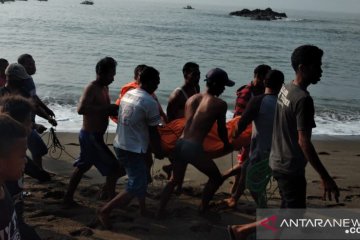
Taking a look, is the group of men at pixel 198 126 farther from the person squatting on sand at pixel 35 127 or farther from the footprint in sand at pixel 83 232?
the footprint in sand at pixel 83 232

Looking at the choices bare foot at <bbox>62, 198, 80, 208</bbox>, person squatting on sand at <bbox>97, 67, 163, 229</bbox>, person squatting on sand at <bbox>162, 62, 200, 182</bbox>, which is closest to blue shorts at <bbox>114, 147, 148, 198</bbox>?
person squatting on sand at <bbox>97, 67, 163, 229</bbox>

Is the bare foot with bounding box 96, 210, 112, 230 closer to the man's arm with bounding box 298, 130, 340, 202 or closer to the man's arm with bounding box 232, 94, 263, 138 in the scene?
the man's arm with bounding box 232, 94, 263, 138

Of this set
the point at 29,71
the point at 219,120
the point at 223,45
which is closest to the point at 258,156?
the point at 219,120

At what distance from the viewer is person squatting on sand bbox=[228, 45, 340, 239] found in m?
3.77

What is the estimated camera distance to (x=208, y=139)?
5668 mm

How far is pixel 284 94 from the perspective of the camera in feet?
13.1

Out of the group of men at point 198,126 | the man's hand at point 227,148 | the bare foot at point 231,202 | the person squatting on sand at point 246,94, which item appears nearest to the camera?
the group of men at point 198,126

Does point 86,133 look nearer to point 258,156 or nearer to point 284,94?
point 258,156

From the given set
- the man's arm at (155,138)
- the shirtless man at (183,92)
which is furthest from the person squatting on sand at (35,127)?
the man's arm at (155,138)

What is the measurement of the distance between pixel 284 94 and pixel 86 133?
2454 millimetres

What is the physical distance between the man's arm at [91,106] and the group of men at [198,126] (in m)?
0.01

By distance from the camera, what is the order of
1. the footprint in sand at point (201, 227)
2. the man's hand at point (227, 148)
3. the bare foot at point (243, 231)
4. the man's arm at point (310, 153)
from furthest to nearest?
the man's hand at point (227, 148), the footprint in sand at point (201, 227), the bare foot at point (243, 231), the man's arm at point (310, 153)

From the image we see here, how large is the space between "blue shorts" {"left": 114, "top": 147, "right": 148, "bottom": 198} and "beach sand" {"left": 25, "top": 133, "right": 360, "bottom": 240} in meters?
0.44

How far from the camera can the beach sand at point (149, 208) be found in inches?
195
